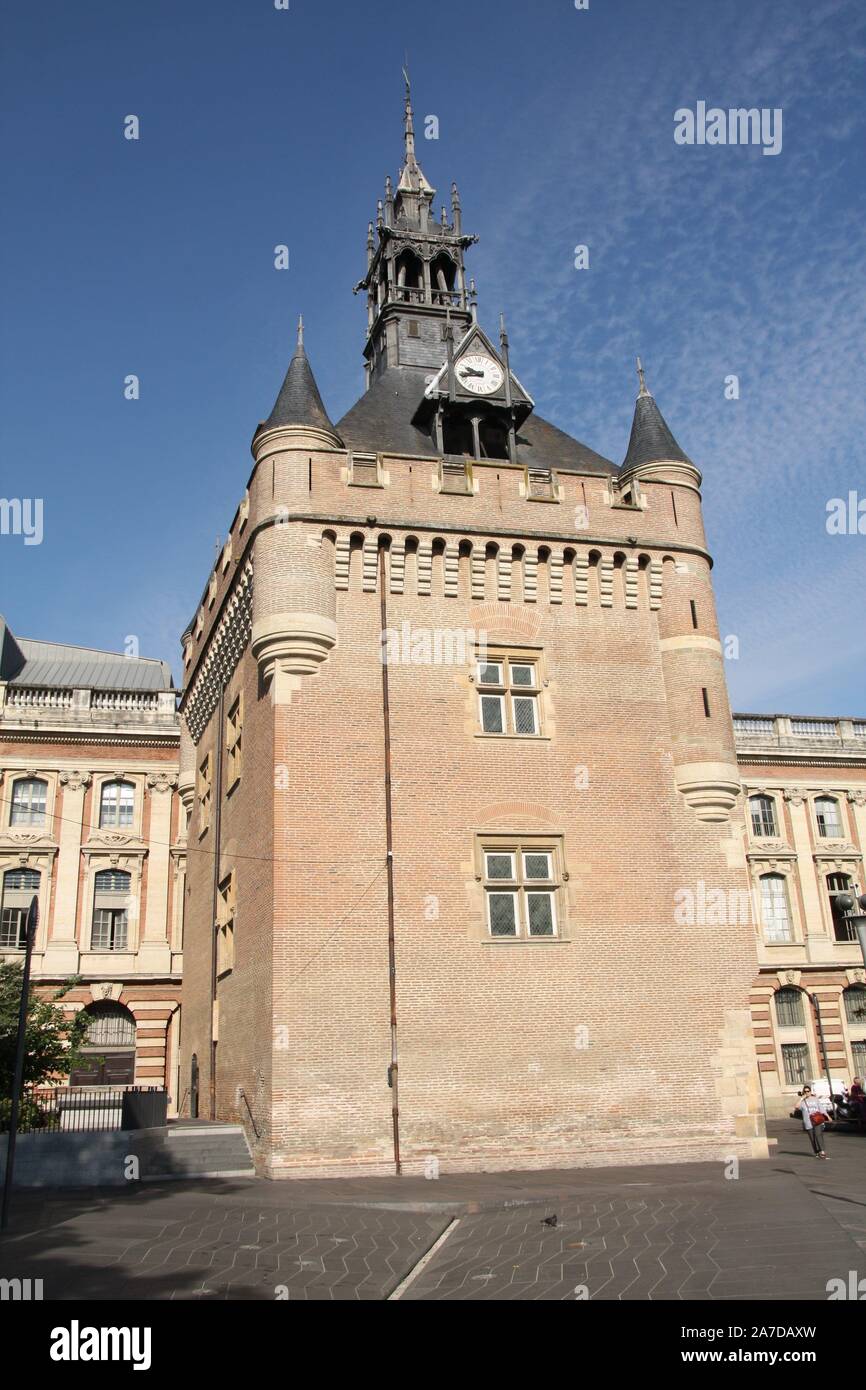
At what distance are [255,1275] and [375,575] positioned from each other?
1453 centimetres

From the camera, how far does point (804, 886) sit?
1762 inches

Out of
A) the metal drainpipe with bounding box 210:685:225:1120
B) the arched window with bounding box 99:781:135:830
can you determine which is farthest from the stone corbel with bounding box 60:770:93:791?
the metal drainpipe with bounding box 210:685:225:1120

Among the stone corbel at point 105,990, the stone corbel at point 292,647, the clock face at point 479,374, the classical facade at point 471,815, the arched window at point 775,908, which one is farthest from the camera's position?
the arched window at point 775,908

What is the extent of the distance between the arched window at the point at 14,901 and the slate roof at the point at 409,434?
20912mm

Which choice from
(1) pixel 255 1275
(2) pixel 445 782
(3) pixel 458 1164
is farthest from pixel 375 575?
(1) pixel 255 1275

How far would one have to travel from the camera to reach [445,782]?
21.9 meters

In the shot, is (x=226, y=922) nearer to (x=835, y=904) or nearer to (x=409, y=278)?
(x=409, y=278)

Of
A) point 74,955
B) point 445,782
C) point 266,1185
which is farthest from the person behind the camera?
point 74,955

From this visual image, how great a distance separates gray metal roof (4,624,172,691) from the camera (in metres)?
45.9

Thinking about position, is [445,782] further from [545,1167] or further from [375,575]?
[545,1167]

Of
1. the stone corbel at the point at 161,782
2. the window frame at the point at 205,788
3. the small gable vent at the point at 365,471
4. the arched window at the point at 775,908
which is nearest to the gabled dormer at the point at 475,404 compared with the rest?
the small gable vent at the point at 365,471

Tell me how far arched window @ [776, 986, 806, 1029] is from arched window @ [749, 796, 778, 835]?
6378 mm

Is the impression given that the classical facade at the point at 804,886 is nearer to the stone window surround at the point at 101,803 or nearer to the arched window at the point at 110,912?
the stone window surround at the point at 101,803

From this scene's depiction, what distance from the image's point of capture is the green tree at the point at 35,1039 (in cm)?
2070
